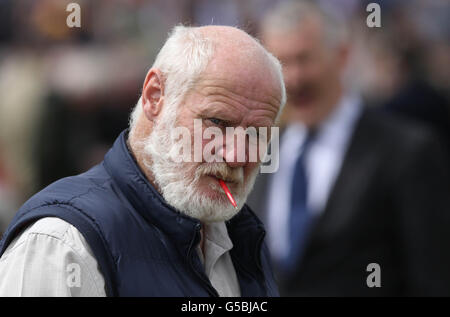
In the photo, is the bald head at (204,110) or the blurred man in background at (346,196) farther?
the blurred man in background at (346,196)

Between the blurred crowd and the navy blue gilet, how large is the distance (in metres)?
2.59

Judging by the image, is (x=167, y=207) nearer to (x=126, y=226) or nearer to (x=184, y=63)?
(x=126, y=226)

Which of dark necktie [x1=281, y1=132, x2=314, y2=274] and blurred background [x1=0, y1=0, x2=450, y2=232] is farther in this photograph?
blurred background [x1=0, y1=0, x2=450, y2=232]

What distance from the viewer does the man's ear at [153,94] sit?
2509mm

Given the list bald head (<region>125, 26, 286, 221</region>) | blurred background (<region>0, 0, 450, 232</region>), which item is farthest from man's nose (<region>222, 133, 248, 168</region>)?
blurred background (<region>0, 0, 450, 232</region>)

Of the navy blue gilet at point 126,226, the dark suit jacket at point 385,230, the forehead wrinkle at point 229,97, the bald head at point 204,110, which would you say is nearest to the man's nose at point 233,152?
the bald head at point 204,110

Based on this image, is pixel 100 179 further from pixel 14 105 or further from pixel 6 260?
pixel 14 105

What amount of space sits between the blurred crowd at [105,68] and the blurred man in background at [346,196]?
0.35 m

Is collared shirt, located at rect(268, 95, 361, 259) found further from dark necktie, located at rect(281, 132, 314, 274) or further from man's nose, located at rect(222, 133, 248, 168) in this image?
man's nose, located at rect(222, 133, 248, 168)

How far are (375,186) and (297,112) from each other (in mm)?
753

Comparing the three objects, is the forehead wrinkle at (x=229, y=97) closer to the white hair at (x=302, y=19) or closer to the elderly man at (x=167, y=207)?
the elderly man at (x=167, y=207)

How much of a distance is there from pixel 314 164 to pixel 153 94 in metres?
2.10

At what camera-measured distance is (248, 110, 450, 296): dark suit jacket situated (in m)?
4.07

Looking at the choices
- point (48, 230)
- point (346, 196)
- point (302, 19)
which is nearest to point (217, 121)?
point (48, 230)
